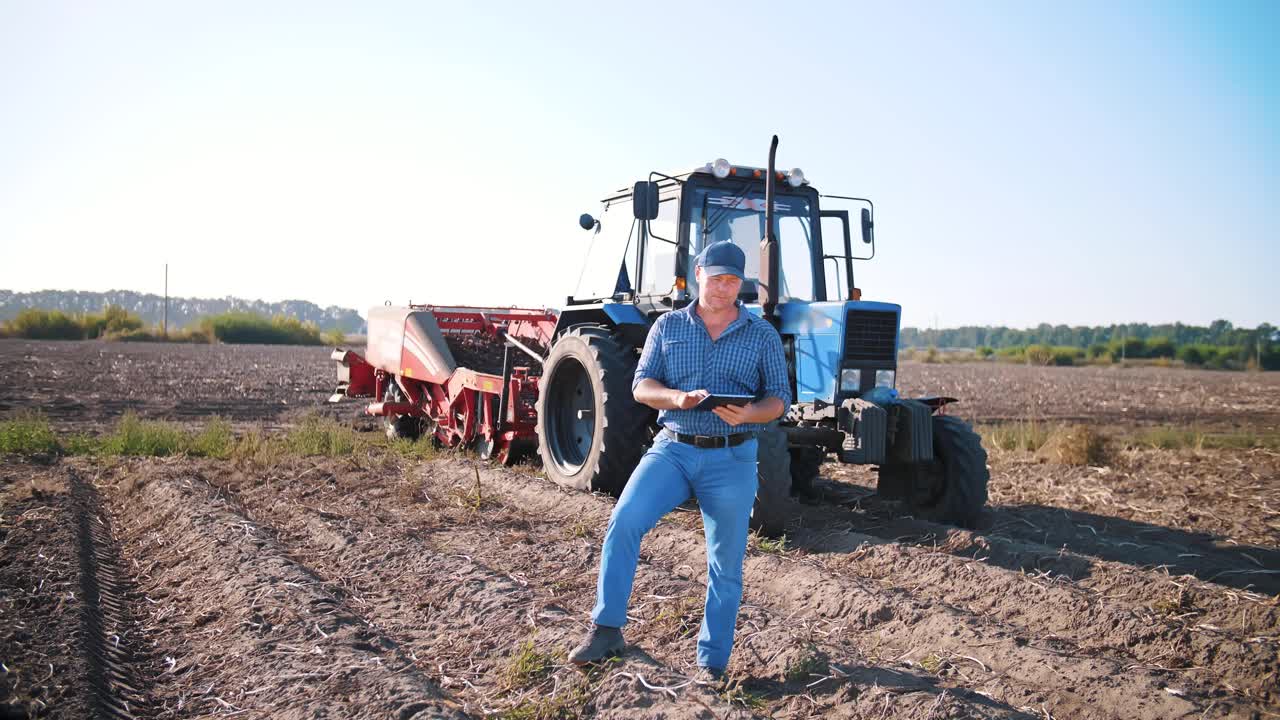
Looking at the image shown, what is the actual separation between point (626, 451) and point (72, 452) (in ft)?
20.7

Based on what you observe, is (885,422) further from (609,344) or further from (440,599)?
(440,599)

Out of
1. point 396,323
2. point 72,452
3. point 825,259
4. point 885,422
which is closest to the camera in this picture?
point 885,422

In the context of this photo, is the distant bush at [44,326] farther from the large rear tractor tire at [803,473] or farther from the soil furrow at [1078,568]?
the soil furrow at [1078,568]

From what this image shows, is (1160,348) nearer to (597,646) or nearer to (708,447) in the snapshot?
(708,447)

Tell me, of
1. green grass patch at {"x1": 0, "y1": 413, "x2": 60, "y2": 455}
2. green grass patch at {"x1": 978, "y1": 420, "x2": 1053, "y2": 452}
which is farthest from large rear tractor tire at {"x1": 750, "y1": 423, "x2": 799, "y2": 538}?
green grass patch at {"x1": 0, "y1": 413, "x2": 60, "y2": 455}

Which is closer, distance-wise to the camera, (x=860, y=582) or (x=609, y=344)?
(x=860, y=582)

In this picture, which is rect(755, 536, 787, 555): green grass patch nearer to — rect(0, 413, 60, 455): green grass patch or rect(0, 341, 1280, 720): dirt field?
rect(0, 341, 1280, 720): dirt field

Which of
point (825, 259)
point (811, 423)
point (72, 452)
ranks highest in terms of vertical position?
point (825, 259)

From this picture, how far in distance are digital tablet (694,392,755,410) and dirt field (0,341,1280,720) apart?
1062 mm

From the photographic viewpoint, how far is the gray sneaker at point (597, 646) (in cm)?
373

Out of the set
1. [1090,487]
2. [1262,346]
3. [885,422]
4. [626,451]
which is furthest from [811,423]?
[1262,346]

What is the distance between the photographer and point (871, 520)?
735 cm

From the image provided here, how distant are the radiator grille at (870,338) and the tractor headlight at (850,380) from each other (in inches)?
3.9

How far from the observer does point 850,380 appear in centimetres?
706
